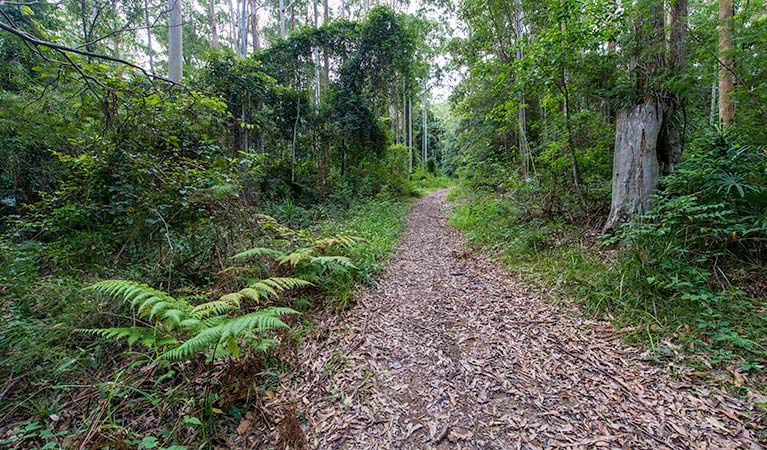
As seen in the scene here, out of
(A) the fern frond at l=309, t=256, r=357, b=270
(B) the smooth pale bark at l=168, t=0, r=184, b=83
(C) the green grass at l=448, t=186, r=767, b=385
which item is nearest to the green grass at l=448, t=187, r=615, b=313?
(C) the green grass at l=448, t=186, r=767, b=385

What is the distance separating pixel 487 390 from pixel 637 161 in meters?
4.23

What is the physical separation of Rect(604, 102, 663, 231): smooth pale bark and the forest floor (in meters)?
2.22

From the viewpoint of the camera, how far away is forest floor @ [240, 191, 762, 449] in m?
1.79

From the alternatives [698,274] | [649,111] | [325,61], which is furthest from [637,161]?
[325,61]

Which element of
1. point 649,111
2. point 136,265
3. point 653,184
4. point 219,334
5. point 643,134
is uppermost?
point 649,111

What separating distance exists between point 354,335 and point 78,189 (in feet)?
13.1

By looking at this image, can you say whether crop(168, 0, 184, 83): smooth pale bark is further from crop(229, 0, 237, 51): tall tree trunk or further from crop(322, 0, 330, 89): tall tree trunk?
crop(229, 0, 237, 51): tall tree trunk

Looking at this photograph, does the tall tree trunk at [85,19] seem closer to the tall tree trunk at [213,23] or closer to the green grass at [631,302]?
the tall tree trunk at [213,23]

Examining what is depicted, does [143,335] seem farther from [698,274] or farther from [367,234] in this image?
[698,274]

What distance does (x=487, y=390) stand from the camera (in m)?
2.21

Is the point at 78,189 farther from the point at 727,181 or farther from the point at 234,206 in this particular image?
the point at 727,181

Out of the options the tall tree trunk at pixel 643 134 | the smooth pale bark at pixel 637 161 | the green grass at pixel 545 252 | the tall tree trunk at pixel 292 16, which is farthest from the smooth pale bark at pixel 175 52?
the tall tree trunk at pixel 292 16

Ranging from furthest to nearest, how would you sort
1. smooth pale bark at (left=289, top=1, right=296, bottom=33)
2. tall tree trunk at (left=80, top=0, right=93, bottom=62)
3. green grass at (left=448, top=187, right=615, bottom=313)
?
smooth pale bark at (left=289, top=1, right=296, bottom=33)
tall tree trunk at (left=80, top=0, right=93, bottom=62)
green grass at (left=448, top=187, right=615, bottom=313)

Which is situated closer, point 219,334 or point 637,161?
point 219,334
